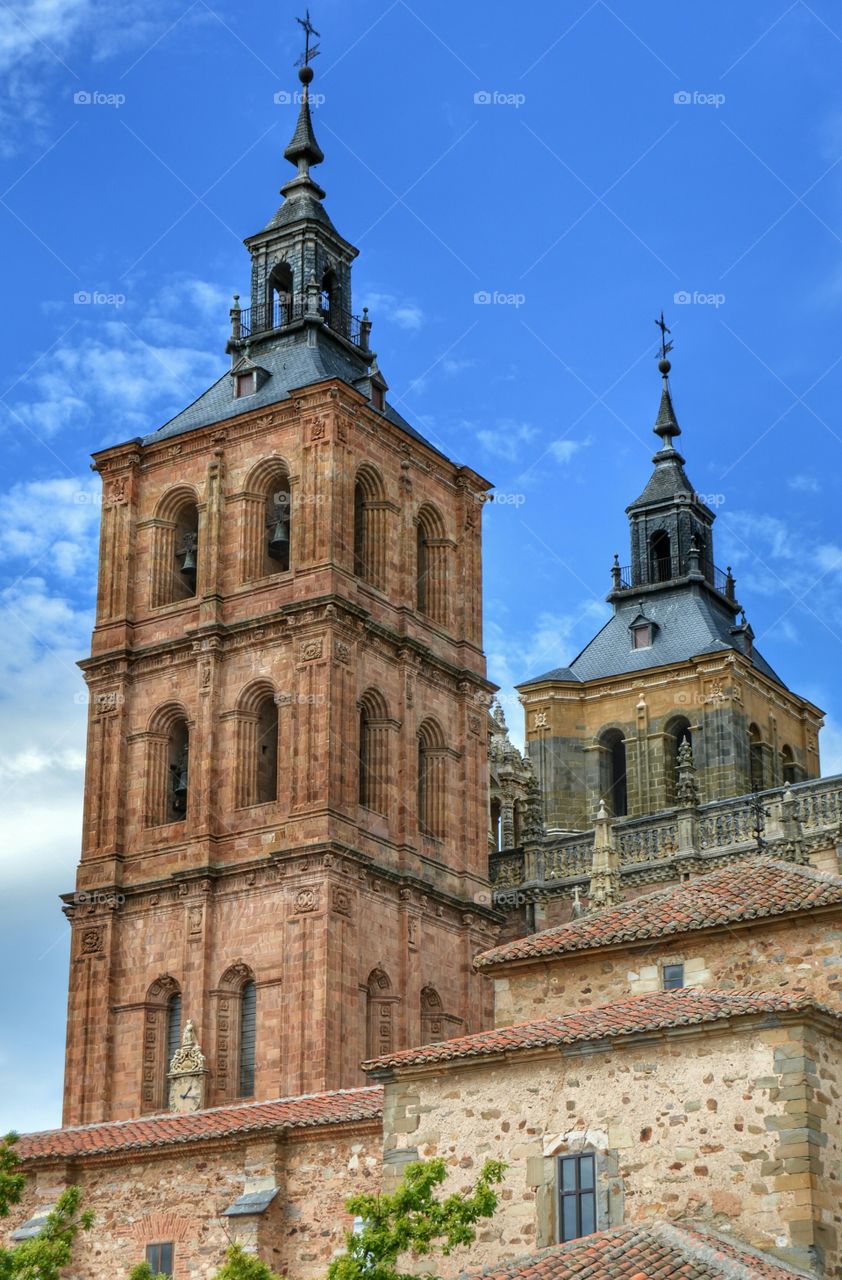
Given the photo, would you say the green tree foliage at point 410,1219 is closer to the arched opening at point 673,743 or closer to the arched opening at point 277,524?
the arched opening at point 277,524

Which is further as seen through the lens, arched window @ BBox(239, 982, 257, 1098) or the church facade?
arched window @ BBox(239, 982, 257, 1098)

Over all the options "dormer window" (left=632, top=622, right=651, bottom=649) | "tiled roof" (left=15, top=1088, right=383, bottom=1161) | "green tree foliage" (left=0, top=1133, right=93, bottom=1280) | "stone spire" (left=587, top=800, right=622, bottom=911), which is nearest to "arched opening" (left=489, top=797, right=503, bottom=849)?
"dormer window" (left=632, top=622, right=651, bottom=649)

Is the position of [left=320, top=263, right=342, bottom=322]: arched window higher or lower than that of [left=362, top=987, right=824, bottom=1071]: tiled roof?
higher

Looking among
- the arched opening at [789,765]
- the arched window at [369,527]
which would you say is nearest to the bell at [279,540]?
the arched window at [369,527]

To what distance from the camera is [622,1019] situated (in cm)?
Result: 2575

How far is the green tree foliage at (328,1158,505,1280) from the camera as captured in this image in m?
23.2

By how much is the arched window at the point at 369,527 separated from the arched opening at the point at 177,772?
5.31 m

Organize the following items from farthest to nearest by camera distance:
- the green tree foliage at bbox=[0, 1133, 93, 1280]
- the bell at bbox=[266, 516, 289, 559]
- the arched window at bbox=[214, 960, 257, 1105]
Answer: the bell at bbox=[266, 516, 289, 559] < the arched window at bbox=[214, 960, 257, 1105] < the green tree foliage at bbox=[0, 1133, 93, 1280]

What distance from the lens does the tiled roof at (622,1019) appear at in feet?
80.6

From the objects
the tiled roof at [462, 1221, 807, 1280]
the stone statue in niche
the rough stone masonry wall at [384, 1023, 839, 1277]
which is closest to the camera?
the tiled roof at [462, 1221, 807, 1280]

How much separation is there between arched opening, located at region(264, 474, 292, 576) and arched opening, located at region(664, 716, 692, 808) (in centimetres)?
1324

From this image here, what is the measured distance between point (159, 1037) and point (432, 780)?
8551 mm

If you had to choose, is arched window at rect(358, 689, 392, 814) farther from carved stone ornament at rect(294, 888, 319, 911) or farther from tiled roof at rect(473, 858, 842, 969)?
tiled roof at rect(473, 858, 842, 969)

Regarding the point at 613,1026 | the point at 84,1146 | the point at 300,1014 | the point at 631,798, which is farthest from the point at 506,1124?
the point at 631,798
